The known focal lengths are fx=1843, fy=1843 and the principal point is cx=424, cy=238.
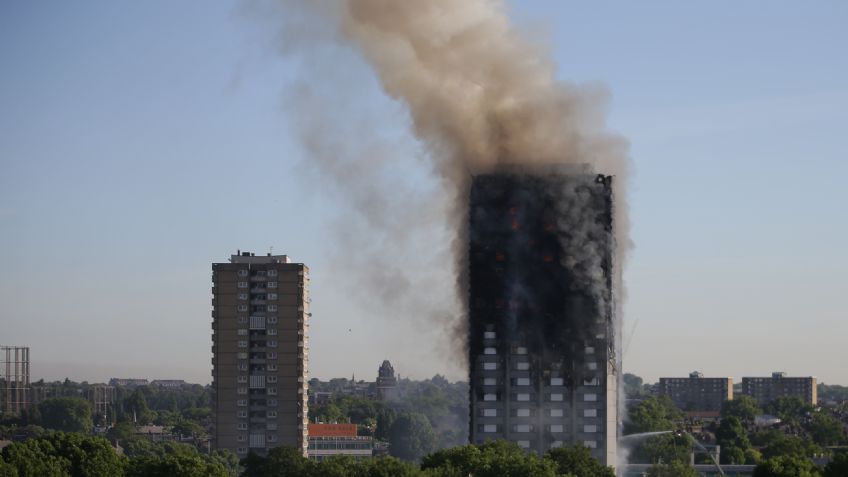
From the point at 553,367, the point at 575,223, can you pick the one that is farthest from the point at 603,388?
the point at 575,223

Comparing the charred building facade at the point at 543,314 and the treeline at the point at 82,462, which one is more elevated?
the charred building facade at the point at 543,314

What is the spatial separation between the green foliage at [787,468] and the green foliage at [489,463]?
19387 mm

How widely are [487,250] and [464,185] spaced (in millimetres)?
7028

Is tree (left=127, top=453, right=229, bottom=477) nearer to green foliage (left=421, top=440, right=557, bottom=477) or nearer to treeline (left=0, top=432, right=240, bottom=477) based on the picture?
treeline (left=0, top=432, right=240, bottom=477)

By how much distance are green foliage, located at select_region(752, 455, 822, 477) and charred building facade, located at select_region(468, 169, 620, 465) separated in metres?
19.1

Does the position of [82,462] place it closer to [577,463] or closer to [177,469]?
[177,469]

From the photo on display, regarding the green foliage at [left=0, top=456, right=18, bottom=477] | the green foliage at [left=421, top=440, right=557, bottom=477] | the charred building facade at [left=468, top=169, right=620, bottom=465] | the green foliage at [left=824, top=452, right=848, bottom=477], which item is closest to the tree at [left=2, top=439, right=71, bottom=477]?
the green foliage at [left=0, top=456, right=18, bottom=477]

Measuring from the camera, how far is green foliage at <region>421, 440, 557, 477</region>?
513 feet

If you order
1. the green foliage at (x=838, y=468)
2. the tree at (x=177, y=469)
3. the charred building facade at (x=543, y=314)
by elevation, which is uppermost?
the charred building facade at (x=543, y=314)

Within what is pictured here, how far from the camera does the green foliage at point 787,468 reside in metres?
159

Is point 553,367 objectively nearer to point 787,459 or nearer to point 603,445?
point 603,445

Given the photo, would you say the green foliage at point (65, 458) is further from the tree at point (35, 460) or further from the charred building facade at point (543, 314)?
the charred building facade at point (543, 314)

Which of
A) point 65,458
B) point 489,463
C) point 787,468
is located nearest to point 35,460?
point 65,458

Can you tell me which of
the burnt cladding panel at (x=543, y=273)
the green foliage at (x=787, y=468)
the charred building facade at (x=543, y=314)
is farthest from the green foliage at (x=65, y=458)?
the green foliage at (x=787, y=468)
